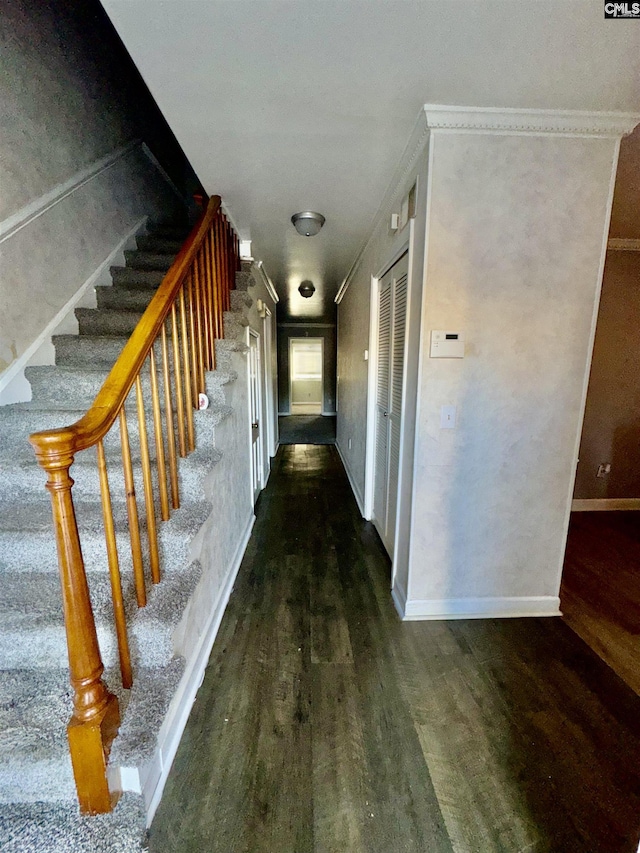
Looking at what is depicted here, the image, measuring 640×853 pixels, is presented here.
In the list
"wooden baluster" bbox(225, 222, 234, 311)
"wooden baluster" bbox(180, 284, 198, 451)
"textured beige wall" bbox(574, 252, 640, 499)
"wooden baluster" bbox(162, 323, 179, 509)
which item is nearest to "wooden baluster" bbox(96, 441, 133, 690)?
"wooden baluster" bbox(162, 323, 179, 509)

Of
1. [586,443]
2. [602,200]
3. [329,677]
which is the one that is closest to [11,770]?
[329,677]

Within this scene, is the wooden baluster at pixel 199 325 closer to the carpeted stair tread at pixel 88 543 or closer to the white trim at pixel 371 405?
the carpeted stair tread at pixel 88 543

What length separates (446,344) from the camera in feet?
5.43

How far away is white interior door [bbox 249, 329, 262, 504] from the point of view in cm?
311

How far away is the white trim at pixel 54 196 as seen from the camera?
5.85ft

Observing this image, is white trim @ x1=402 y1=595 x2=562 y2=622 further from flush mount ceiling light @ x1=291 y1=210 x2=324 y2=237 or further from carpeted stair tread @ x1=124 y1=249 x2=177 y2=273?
carpeted stair tread @ x1=124 y1=249 x2=177 y2=273

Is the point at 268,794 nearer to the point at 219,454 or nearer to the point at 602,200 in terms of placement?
the point at 219,454

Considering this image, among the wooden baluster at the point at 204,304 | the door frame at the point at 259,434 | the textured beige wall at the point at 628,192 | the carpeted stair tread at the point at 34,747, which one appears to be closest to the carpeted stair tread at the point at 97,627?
the carpeted stair tread at the point at 34,747

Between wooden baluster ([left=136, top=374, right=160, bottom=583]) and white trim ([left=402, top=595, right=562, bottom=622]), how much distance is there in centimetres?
135

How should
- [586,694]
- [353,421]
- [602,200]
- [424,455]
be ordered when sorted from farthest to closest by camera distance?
1. [353,421]
2. [424,455]
3. [602,200]
4. [586,694]

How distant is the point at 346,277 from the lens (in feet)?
13.9

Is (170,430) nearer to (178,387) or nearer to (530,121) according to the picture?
(178,387)

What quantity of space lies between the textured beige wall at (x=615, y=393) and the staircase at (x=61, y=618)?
338 cm

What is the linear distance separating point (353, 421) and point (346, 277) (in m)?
1.82
